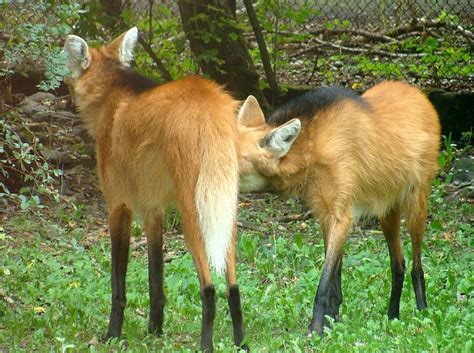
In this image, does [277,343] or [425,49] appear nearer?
[277,343]

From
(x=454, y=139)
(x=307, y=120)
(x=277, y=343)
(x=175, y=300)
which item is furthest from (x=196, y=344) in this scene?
(x=454, y=139)

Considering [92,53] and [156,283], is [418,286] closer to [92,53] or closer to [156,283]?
[156,283]

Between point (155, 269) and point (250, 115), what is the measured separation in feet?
3.04

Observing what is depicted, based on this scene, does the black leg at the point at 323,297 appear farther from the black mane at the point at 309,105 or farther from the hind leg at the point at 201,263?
the black mane at the point at 309,105

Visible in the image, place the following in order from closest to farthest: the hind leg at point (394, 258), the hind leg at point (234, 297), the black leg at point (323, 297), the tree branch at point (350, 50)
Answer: the hind leg at point (234, 297) → the black leg at point (323, 297) → the hind leg at point (394, 258) → the tree branch at point (350, 50)

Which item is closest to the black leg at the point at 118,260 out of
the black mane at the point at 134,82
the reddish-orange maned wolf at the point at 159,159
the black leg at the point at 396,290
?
the reddish-orange maned wolf at the point at 159,159

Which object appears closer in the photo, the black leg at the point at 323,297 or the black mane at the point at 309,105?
the black leg at the point at 323,297

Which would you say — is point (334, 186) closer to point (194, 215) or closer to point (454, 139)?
point (194, 215)

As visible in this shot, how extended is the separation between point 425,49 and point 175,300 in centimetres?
458

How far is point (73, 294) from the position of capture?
189 inches

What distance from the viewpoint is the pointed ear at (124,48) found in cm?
448

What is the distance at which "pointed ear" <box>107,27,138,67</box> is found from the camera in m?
4.48

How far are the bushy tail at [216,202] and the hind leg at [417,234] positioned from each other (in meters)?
1.39

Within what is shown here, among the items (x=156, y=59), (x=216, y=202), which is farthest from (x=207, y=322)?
(x=156, y=59)
